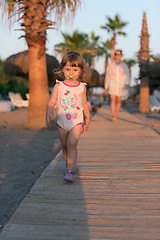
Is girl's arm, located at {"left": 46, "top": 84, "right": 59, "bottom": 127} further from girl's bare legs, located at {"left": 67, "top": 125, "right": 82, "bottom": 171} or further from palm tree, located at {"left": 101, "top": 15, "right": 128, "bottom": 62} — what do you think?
palm tree, located at {"left": 101, "top": 15, "right": 128, "bottom": 62}

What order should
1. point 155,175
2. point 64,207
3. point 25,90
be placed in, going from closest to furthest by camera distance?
1. point 64,207
2. point 155,175
3. point 25,90

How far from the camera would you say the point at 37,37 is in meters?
7.31

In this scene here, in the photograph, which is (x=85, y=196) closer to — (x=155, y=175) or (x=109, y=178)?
(x=109, y=178)

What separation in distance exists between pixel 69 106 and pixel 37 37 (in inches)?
196

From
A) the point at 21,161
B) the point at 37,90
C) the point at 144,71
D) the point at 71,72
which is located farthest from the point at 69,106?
the point at 144,71

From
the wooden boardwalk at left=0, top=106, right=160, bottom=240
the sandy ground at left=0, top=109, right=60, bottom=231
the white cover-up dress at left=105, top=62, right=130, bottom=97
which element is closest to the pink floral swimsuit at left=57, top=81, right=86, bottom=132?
the wooden boardwalk at left=0, top=106, right=160, bottom=240

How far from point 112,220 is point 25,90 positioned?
81.7 feet

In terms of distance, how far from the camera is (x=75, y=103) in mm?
2932

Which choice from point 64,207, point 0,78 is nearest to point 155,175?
→ point 64,207

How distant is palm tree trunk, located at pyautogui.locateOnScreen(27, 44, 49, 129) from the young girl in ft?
15.3

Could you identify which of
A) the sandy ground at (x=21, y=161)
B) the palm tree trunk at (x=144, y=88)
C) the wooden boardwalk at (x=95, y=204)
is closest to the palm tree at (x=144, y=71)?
the palm tree trunk at (x=144, y=88)

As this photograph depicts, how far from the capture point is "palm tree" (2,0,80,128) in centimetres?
717

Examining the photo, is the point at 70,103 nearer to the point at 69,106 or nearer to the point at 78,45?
the point at 69,106

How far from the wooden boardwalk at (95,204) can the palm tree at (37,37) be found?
4.09 m
